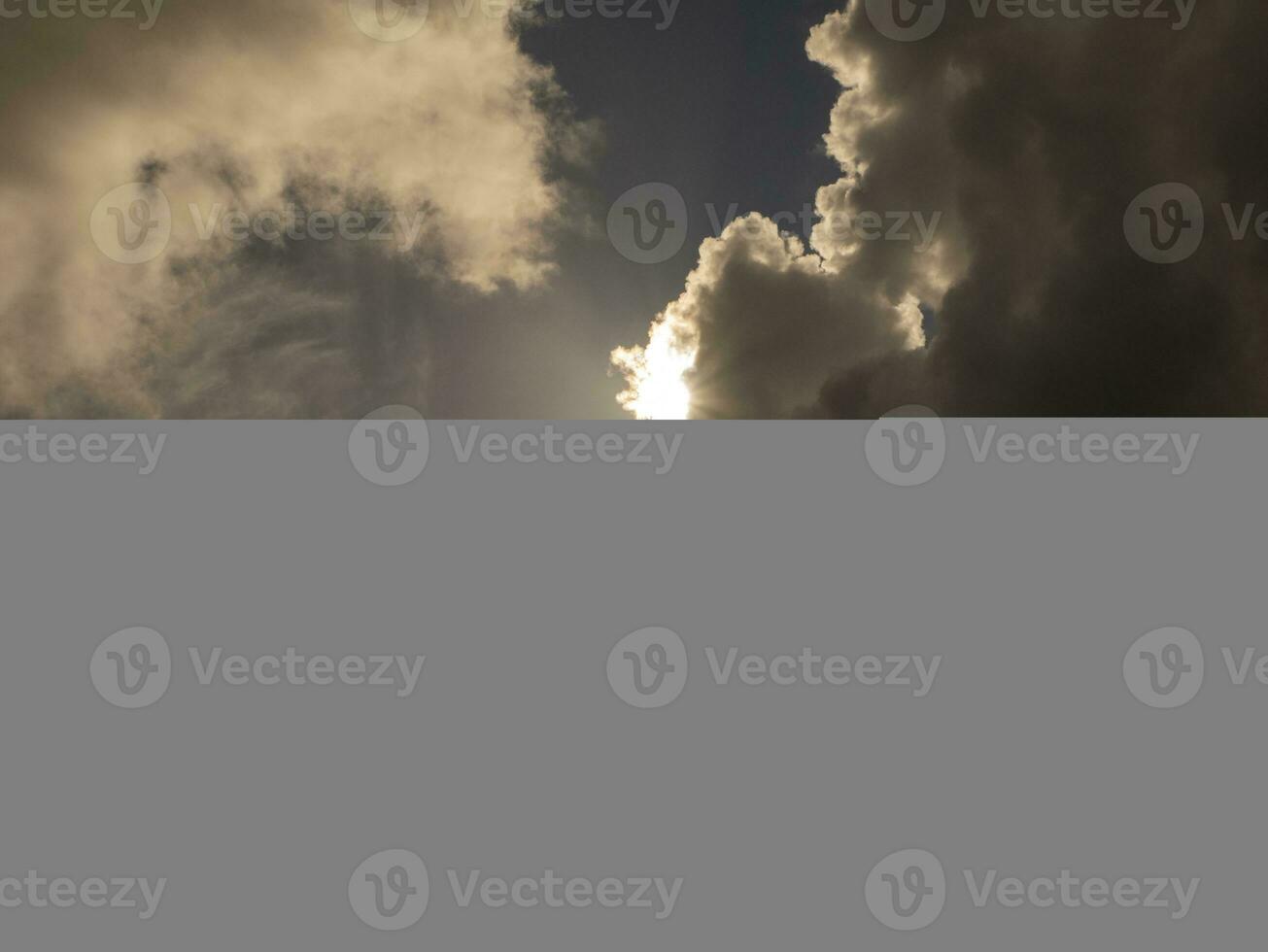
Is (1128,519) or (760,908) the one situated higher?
(1128,519)

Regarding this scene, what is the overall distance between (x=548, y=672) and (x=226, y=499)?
4.34 metres

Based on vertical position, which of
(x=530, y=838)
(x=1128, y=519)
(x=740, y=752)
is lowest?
(x=530, y=838)

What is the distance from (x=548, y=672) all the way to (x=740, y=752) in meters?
2.41

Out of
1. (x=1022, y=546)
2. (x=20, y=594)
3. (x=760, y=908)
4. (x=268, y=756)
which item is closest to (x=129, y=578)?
(x=20, y=594)

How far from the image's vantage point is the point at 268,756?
306 inches

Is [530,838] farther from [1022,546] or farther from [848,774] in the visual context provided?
[1022,546]

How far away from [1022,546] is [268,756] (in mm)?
9118

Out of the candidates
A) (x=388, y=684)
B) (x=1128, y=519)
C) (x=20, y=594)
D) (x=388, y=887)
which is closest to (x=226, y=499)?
(x=20, y=594)

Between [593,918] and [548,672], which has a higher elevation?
[548,672]

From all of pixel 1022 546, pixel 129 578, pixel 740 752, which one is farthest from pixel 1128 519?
pixel 129 578

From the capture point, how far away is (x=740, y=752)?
7887 mm

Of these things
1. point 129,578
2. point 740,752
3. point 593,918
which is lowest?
point 593,918

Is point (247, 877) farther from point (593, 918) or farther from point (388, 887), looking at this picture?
point (593, 918)

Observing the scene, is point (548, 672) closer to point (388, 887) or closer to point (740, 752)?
point (740, 752)
